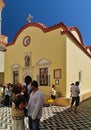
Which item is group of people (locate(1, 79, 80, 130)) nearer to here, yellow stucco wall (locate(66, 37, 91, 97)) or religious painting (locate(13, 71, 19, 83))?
yellow stucco wall (locate(66, 37, 91, 97))

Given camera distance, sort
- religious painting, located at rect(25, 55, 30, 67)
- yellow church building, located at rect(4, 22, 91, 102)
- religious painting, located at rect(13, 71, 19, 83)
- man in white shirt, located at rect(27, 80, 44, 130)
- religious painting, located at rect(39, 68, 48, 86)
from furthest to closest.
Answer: religious painting, located at rect(13, 71, 19, 83)
religious painting, located at rect(25, 55, 30, 67)
religious painting, located at rect(39, 68, 48, 86)
yellow church building, located at rect(4, 22, 91, 102)
man in white shirt, located at rect(27, 80, 44, 130)

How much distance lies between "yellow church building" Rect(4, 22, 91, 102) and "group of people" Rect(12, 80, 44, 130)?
32.1 feet

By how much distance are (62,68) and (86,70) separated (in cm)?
567

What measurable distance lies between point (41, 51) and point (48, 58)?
A: 98cm

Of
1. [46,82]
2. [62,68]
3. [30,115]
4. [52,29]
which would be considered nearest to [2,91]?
[46,82]

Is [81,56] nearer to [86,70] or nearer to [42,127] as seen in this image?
[86,70]

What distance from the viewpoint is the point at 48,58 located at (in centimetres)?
1700

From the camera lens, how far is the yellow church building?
16.0 metres

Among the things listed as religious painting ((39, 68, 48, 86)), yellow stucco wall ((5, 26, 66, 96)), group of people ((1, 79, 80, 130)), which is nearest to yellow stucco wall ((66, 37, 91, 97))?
yellow stucco wall ((5, 26, 66, 96))

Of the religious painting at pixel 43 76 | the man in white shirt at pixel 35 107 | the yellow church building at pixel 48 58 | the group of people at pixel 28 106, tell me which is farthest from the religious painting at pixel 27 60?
the man in white shirt at pixel 35 107

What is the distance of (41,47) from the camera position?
58.0 ft

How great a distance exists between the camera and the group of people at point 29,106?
566 cm

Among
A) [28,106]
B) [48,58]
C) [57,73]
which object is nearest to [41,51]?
[48,58]

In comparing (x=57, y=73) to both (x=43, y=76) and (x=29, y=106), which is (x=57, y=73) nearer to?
(x=43, y=76)
